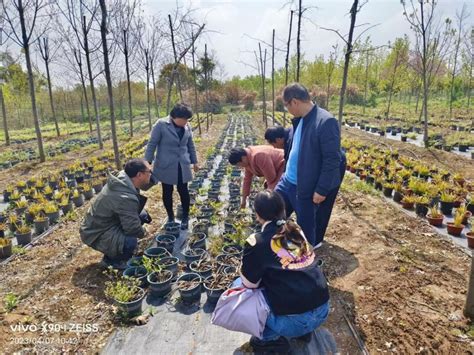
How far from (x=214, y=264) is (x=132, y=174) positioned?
1.23 metres

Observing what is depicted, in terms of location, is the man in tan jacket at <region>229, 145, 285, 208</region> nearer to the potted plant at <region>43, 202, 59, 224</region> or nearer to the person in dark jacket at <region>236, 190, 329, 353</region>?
the person in dark jacket at <region>236, 190, 329, 353</region>

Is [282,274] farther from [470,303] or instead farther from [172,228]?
[172,228]

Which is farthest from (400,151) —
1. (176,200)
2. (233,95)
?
(233,95)

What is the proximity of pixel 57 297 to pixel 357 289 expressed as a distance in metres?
2.75

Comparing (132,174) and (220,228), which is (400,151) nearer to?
(220,228)

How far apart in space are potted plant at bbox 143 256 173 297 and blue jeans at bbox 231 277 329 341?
1.12m

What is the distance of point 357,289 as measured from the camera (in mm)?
2977

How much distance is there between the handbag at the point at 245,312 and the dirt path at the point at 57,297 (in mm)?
990

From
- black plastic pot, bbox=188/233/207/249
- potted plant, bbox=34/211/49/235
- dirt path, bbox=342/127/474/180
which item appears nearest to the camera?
black plastic pot, bbox=188/233/207/249

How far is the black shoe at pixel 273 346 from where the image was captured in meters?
2.12

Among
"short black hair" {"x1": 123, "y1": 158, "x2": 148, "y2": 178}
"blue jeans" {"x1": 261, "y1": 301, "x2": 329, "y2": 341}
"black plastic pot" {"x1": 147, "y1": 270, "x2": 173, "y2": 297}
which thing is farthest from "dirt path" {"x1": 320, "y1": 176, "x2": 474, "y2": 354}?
"short black hair" {"x1": 123, "y1": 158, "x2": 148, "y2": 178}

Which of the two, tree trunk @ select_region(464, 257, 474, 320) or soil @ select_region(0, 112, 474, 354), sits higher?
tree trunk @ select_region(464, 257, 474, 320)

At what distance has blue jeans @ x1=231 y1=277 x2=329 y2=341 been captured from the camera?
6.72 ft

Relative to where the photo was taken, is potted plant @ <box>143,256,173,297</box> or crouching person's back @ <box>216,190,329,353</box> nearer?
crouching person's back @ <box>216,190,329,353</box>
